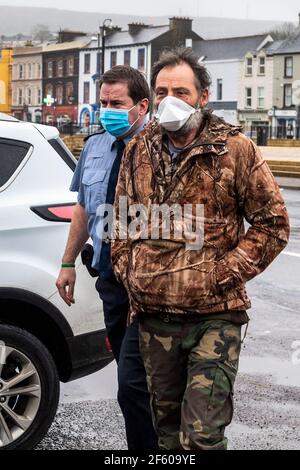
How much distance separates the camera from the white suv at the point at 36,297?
4.55 meters

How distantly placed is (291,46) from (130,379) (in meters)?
80.7

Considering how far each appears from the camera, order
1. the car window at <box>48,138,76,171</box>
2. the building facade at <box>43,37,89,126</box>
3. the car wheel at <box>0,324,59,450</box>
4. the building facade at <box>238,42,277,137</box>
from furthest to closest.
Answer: the building facade at <box>43,37,89,126</box> < the building facade at <box>238,42,277,137</box> < the car window at <box>48,138,76,171</box> < the car wheel at <box>0,324,59,450</box>

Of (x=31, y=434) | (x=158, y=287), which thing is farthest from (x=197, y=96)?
(x=31, y=434)

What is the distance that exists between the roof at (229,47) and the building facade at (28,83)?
21.3 meters

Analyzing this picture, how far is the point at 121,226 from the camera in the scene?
12.2 feet

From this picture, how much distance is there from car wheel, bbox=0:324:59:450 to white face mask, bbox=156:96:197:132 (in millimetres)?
1545

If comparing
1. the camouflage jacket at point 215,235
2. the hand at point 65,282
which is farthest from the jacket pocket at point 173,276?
the hand at point 65,282

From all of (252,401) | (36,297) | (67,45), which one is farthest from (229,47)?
(36,297)

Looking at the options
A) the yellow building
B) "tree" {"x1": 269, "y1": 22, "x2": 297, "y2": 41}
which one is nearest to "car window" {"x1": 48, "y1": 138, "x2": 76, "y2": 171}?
the yellow building

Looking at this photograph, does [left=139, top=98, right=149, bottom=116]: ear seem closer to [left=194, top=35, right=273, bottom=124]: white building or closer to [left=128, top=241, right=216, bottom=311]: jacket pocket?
[left=128, top=241, right=216, bottom=311]: jacket pocket

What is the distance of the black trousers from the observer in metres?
3.83

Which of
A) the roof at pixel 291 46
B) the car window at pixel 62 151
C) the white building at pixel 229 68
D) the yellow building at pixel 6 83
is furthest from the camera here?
the white building at pixel 229 68

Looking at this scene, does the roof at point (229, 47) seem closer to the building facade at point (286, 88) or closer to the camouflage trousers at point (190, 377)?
the building facade at point (286, 88)
